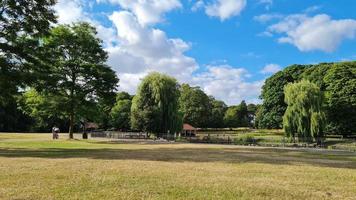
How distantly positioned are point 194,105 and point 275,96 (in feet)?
124

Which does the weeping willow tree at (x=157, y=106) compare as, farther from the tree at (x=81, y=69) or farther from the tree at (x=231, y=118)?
the tree at (x=231, y=118)

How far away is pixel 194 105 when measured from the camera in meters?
102

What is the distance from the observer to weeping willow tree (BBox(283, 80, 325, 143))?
4538cm

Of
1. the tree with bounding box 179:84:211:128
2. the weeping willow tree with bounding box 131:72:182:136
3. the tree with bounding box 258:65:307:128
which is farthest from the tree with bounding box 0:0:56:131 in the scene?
the tree with bounding box 179:84:211:128

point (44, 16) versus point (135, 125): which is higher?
point (44, 16)

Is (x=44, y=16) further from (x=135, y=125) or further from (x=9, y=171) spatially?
(x=135, y=125)

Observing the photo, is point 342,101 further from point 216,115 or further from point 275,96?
point 216,115

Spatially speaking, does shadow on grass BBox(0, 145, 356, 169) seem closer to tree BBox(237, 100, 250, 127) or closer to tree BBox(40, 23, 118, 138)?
tree BBox(40, 23, 118, 138)

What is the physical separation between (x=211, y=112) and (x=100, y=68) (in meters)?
67.9

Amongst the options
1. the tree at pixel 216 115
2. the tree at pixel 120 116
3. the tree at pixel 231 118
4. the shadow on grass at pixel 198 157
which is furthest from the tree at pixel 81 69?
the tree at pixel 231 118

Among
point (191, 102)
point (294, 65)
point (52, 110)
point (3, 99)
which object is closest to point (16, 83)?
point (3, 99)

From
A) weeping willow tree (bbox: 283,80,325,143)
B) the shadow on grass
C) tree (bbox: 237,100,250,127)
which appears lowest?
the shadow on grass

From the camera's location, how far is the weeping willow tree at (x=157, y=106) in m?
55.2

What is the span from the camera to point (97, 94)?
44.5 metres
